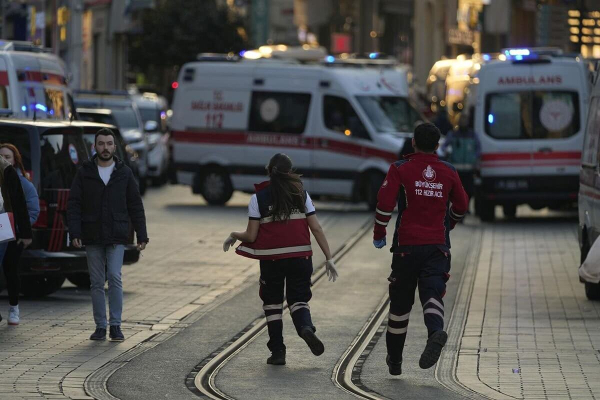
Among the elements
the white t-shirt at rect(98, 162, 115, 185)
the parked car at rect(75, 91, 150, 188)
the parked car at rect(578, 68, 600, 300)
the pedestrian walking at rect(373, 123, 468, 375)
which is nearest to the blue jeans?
the white t-shirt at rect(98, 162, 115, 185)

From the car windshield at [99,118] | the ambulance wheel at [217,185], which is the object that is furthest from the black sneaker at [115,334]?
the car windshield at [99,118]

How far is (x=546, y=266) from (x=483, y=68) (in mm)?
8146

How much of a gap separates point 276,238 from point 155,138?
24.3 m

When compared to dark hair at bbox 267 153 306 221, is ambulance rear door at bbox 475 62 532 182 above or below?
below

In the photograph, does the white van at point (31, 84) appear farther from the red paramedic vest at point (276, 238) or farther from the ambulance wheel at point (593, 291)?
the red paramedic vest at point (276, 238)

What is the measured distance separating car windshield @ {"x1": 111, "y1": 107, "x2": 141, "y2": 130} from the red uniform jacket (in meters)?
23.6

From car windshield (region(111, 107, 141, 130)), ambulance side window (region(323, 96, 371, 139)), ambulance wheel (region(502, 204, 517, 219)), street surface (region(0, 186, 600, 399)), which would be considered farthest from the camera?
car windshield (region(111, 107, 141, 130))

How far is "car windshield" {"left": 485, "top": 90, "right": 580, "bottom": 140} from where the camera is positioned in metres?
25.2

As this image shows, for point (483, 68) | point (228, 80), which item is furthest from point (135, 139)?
point (483, 68)

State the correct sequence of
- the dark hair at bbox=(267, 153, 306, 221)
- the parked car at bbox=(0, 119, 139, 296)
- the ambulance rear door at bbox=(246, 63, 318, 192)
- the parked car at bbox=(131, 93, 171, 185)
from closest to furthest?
1. the dark hair at bbox=(267, 153, 306, 221)
2. the parked car at bbox=(0, 119, 139, 296)
3. the ambulance rear door at bbox=(246, 63, 318, 192)
4. the parked car at bbox=(131, 93, 171, 185)

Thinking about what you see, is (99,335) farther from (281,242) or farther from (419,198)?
(419,198)

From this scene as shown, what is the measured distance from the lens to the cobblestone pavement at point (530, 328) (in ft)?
31.7

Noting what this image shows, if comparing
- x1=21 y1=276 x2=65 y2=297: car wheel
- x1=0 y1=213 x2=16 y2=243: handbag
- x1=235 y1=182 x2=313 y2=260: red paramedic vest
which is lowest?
x1=21 y1=276 x2=65 y2=297: car wheel

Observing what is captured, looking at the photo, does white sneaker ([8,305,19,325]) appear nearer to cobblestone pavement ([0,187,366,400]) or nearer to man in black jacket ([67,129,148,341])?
cobblestone pavement ([0,187,366,400])
